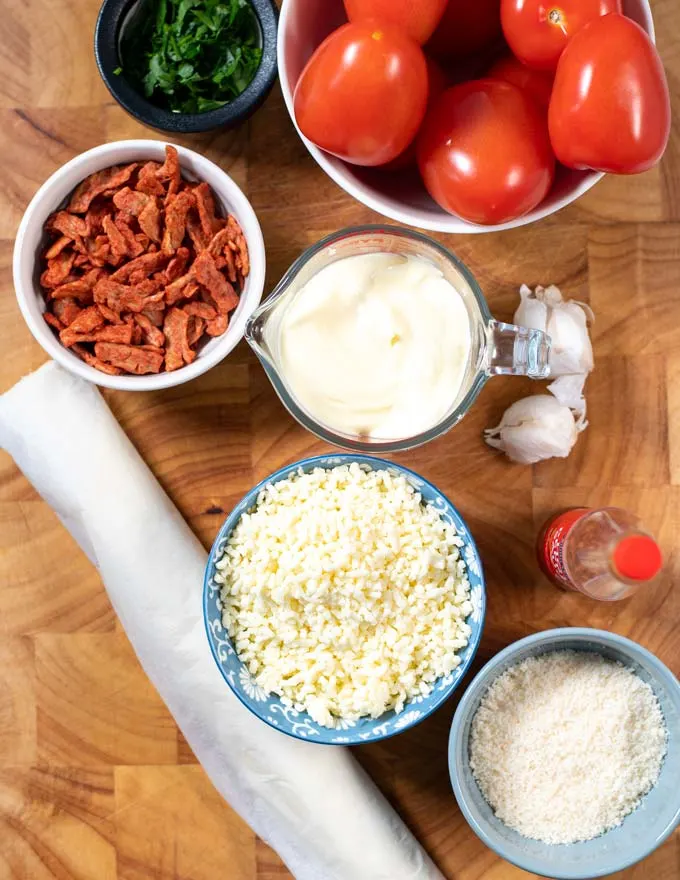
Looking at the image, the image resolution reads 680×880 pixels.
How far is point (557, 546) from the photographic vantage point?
1073mm

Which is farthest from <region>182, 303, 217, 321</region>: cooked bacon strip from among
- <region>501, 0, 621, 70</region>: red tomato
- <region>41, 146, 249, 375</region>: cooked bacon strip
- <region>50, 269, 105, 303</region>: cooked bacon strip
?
<region>501, 0, 621, 70</region>: red tomato

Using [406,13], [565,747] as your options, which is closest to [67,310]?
[406,13]

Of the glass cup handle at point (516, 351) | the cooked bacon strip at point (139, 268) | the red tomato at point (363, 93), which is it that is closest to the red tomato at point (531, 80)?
the red tomato at point (363, 93)

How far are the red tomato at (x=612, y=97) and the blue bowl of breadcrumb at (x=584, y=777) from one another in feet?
1.67

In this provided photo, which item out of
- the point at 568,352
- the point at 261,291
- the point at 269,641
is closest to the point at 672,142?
the point at 568,352

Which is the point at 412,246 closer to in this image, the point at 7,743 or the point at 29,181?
the point at 29,181

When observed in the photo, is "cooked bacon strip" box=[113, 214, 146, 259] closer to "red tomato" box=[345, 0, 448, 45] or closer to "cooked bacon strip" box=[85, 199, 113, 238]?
"cooked bacon strip" box=[85, 199, 113, 238]

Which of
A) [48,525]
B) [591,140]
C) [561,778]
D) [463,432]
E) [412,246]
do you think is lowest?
[561,778]

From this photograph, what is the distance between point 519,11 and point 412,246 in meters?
0.28

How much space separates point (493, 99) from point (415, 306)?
227 millimetres

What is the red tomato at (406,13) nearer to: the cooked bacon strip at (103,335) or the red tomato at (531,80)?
the red tomato at (531,80)

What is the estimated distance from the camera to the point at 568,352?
1.09 meters

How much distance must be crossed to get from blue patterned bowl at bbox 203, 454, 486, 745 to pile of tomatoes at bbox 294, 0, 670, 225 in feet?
1.07

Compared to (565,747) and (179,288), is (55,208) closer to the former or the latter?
(179,288)
